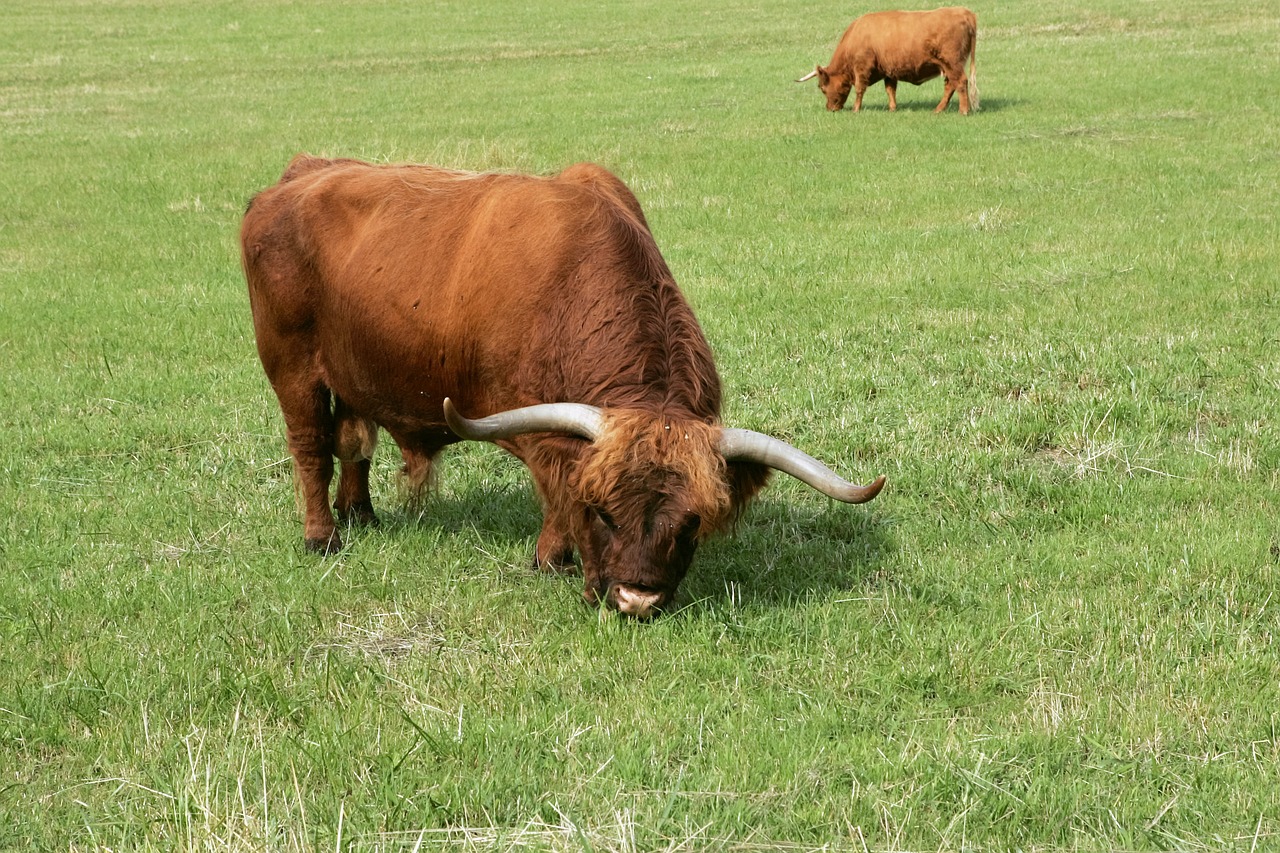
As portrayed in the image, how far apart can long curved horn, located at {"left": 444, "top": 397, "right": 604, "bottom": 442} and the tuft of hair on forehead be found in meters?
0.08

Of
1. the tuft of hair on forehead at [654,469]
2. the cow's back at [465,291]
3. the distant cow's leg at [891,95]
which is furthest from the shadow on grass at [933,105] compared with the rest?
the tuft of hair on forehead at [654,469]

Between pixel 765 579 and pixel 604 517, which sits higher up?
pixel 604 517

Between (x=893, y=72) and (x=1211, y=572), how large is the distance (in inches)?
811

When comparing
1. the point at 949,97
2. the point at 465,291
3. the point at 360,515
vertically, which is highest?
the point at 465,291

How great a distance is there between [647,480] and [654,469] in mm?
49

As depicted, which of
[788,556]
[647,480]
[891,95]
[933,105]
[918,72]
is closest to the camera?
[647,480]

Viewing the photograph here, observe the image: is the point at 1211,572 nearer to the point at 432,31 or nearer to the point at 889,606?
the point at 889,606

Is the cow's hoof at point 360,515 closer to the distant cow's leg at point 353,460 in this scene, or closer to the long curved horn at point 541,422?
the distant cow's leg at point 353,460

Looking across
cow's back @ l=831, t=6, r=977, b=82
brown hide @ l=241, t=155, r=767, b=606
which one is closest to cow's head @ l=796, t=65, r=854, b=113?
cow's back @ l=831, t=6, r=977, b=82

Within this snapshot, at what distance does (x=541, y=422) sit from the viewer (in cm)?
520

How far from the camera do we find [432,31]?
38.8 m

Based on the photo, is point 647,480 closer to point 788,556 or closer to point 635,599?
point 635,599

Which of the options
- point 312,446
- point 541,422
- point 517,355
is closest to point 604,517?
point 541,422

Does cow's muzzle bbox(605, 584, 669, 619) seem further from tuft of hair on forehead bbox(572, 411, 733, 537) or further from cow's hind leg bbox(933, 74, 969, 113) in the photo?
cow's hind leg bbox(933, 74, 969, 113)
